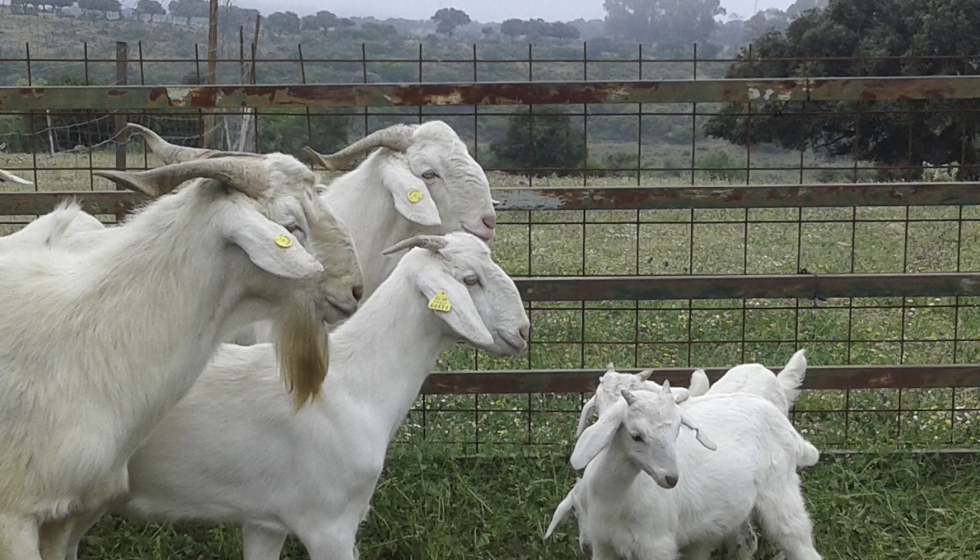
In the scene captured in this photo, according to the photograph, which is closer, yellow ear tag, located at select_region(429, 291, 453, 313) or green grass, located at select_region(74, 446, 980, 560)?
yellow ear tag, located at select_region(429, 291, 453, 313)

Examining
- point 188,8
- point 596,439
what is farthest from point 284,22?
point 596,439

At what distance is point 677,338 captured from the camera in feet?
24.8

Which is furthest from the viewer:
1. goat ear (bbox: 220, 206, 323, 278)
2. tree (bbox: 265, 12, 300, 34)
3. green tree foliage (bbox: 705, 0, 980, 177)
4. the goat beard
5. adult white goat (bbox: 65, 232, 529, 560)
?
tree (bbox: 265, 12, 300, 34)

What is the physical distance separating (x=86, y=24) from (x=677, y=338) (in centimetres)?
2668

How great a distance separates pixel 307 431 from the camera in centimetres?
399

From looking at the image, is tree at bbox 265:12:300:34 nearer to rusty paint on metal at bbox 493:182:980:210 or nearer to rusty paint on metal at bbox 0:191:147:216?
rusty paint on metal at bbox 0:191:147:216

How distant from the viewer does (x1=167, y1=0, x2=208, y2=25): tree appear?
28.3 meters

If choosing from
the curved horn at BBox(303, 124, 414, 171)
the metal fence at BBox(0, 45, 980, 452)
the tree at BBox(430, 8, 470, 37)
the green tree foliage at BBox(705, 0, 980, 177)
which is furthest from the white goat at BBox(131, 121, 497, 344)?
the tree at BBox(430, 8, 470, 37)

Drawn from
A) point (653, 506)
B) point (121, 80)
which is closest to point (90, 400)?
point (653, 506)

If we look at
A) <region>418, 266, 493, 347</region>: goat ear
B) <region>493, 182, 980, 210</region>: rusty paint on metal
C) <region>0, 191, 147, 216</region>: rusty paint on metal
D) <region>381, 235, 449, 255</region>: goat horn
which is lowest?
<region>418, 266, 493, 347</region>: goat ear

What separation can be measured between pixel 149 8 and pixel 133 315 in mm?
27368

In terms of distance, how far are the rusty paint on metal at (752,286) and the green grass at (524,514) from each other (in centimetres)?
86

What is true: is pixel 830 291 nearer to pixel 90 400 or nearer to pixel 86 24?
pixel 90 400

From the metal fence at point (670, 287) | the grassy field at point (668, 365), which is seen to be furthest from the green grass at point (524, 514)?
the metal fence at point (670, 287)
